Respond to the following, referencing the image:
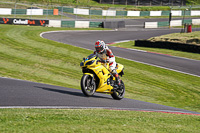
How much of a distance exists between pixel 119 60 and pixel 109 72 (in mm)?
12025

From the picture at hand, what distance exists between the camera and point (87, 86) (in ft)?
32.5

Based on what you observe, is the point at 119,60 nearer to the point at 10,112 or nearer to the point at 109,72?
the point at 109,72

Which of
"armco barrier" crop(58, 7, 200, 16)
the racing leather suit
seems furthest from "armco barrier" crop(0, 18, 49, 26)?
the racing leather suit

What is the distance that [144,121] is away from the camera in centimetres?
680

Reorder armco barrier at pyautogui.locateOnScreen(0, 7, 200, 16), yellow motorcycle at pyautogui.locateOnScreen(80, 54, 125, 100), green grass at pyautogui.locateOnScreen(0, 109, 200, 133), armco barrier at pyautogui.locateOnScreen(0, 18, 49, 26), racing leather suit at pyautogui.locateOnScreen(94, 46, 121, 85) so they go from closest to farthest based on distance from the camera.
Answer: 1. green grass at pyautogui.locateOnScreen(0, 109, 200, 133)
2. yellow motorcycle at pyautogui.locateOnScreen(80, 54, 125, 100)
3. racing leather suit at pyautogui.locateOnScreen(94, 46, 121, 85)
4. armco barrier at pyautogui.locateOnScreen(0, 18, 49, 26)
5. armco barrier at pyautogui.locateOnScreen(0, 7, 200, 16)

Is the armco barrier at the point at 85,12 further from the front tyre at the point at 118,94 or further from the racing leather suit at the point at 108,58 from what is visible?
the racing leather suit at the point at 108,58

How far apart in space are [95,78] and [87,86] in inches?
19.8

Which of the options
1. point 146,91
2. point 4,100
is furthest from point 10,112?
point 146,91

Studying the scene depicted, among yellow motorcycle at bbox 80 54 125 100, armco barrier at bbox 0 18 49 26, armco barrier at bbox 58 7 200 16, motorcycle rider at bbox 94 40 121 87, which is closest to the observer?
yellow motorcycle at bbox 80 54 125 100

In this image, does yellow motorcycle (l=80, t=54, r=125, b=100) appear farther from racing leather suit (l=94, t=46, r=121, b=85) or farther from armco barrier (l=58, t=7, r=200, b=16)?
armco barrier (l=58, t=7, r=200, b=16)

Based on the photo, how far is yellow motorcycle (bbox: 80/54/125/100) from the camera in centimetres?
982

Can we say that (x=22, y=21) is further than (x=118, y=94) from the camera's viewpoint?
Yes

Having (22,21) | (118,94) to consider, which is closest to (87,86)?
(118,94)

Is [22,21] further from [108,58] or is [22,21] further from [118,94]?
[108,58]
